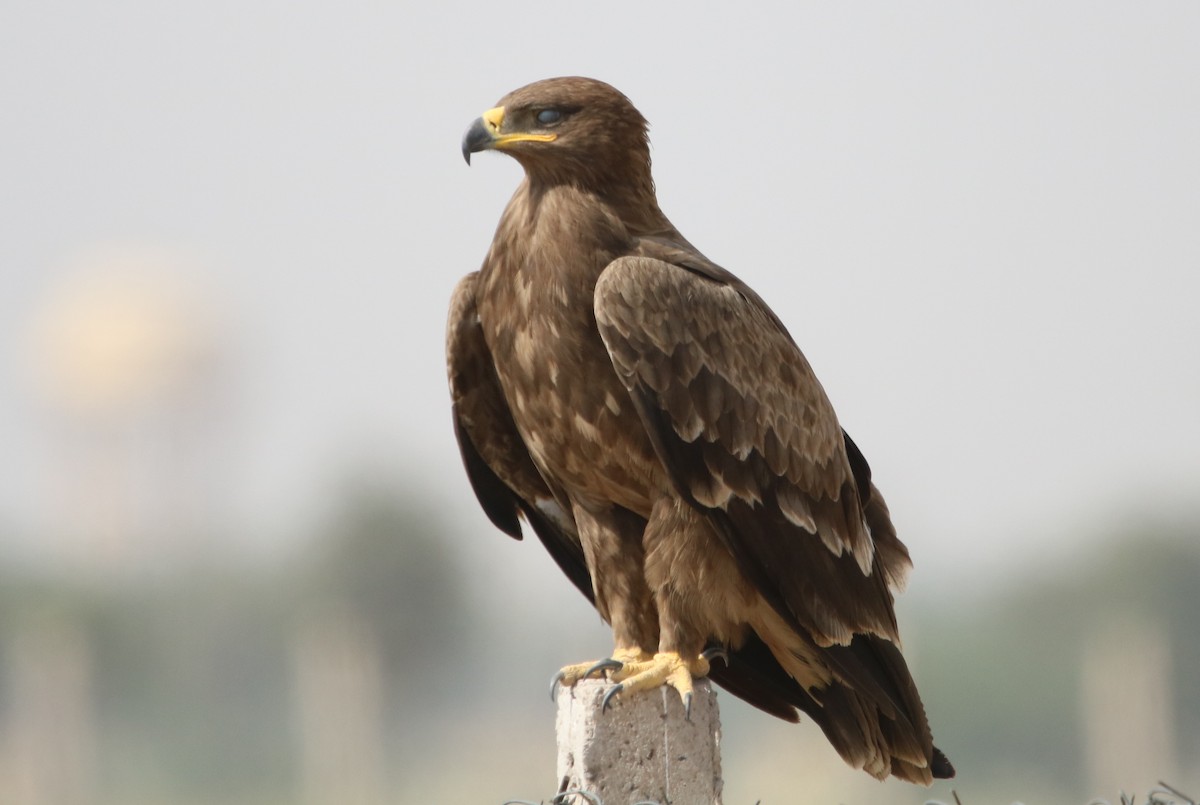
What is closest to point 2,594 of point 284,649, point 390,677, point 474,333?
point 284,649

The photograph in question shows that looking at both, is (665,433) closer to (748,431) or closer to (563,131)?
(748,431)

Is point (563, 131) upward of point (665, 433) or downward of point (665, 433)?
upward

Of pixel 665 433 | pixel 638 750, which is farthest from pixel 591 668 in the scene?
pixel 665 433

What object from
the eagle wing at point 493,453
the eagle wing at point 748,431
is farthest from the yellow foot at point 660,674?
the eagle wing at point 493,453

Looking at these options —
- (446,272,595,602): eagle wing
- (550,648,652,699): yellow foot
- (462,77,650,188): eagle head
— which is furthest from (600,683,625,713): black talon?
(462,77,650,188): eagle head

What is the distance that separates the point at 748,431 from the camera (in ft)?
16.0

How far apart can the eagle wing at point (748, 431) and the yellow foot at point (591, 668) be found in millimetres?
520

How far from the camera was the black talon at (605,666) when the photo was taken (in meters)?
4.77

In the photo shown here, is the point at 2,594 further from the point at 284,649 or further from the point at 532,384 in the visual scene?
the point at 532,384

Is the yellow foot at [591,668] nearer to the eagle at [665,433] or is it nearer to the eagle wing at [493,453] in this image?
the eagle at [665,433]

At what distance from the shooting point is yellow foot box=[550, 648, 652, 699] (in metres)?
4.79

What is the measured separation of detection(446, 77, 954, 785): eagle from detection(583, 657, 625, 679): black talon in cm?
1

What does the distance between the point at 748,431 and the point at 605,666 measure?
35.6 inches

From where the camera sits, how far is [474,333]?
5.26 meters
